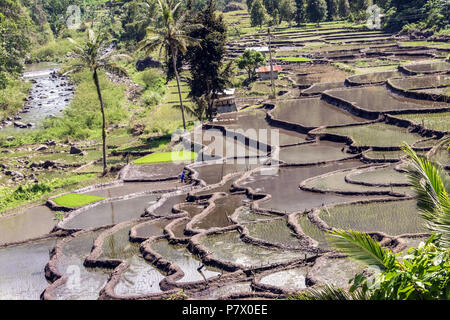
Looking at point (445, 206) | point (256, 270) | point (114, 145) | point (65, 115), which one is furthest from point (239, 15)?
point (445, 206)

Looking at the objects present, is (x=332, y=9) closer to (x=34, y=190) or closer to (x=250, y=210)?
(x=34, y=190)

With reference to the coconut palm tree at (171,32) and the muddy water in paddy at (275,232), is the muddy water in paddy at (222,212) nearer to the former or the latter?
the muddy water in paddy at (275,232)

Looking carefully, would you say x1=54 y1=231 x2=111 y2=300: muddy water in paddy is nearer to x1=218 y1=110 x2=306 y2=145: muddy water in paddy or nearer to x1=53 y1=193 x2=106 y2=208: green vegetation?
x1=53 y1=193 x2=106 y2=208: green vegetation

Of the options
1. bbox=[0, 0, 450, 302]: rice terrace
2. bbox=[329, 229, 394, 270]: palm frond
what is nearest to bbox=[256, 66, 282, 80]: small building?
bbox=[0, 0, 450, 302]: rice terrace

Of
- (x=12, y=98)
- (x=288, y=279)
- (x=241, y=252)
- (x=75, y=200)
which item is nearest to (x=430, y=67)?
(x=75, y=200)

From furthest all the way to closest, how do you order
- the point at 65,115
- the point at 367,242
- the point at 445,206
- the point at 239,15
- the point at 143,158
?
the point at 239,15 → the point at 65,115 → the point at 143,158 → the point at 445,206 → the point at 367,242
